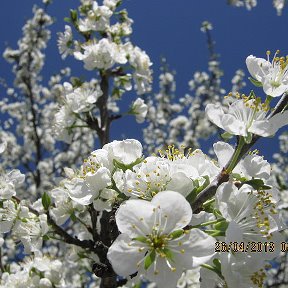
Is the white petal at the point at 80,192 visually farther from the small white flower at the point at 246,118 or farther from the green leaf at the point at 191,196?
the small white flower at the point at 246,118

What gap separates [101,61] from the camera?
152 inches

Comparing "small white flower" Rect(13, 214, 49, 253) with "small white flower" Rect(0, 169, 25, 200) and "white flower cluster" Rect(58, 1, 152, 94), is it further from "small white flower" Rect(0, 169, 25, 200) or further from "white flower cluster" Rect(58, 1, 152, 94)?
"white flower cluster" Rect(58, 1, 152, 94)

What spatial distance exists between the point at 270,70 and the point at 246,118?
255mm

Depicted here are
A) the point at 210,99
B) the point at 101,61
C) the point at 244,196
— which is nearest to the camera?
the point at 244,196

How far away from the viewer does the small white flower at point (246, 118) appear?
1.55 m

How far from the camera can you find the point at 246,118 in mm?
1660

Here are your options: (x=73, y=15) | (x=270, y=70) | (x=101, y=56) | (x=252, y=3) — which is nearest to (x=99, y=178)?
(x=270, y=70)

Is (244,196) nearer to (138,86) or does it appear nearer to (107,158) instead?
(107,158)

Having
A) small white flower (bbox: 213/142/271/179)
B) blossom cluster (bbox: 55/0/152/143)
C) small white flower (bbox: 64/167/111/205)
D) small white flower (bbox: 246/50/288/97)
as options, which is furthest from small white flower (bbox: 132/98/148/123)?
small white flower (bbox: 213/142/271/179)

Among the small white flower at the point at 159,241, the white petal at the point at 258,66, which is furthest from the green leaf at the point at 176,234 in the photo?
the white petal at the point at 258,66

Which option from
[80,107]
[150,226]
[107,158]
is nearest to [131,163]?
[107,158]

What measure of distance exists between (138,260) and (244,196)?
18.1 inches
